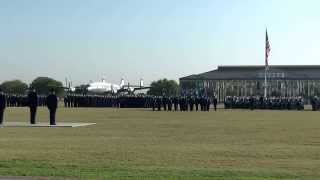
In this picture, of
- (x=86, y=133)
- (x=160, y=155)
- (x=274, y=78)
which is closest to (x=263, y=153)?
(x=160, y=155)

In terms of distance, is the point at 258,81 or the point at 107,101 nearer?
the point at 107,101

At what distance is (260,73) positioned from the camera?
18338cm

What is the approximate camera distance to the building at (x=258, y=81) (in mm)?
176875

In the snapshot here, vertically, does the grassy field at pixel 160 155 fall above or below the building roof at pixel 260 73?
below

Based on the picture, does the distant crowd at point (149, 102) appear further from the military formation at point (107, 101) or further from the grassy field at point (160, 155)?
the grassy field at point (160, 155)

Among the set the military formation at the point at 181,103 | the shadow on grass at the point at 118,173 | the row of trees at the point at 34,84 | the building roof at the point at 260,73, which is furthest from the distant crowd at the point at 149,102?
the building roof at the point at 260,73

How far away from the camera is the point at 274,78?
591ft

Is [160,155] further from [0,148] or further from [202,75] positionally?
[202,75]

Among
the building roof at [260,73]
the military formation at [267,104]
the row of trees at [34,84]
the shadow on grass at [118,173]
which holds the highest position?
the building roof at [260,73]

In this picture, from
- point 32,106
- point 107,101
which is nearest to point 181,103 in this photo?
point 107,101

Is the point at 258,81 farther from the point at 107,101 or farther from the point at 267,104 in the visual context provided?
the point at 107,101

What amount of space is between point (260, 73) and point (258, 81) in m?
4.25

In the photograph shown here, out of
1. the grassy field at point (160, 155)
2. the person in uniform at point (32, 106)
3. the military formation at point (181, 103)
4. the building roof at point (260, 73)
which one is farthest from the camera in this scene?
Answer: the building roof at point (260, 73)

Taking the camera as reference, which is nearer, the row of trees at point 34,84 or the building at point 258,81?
the building at point 258,81
